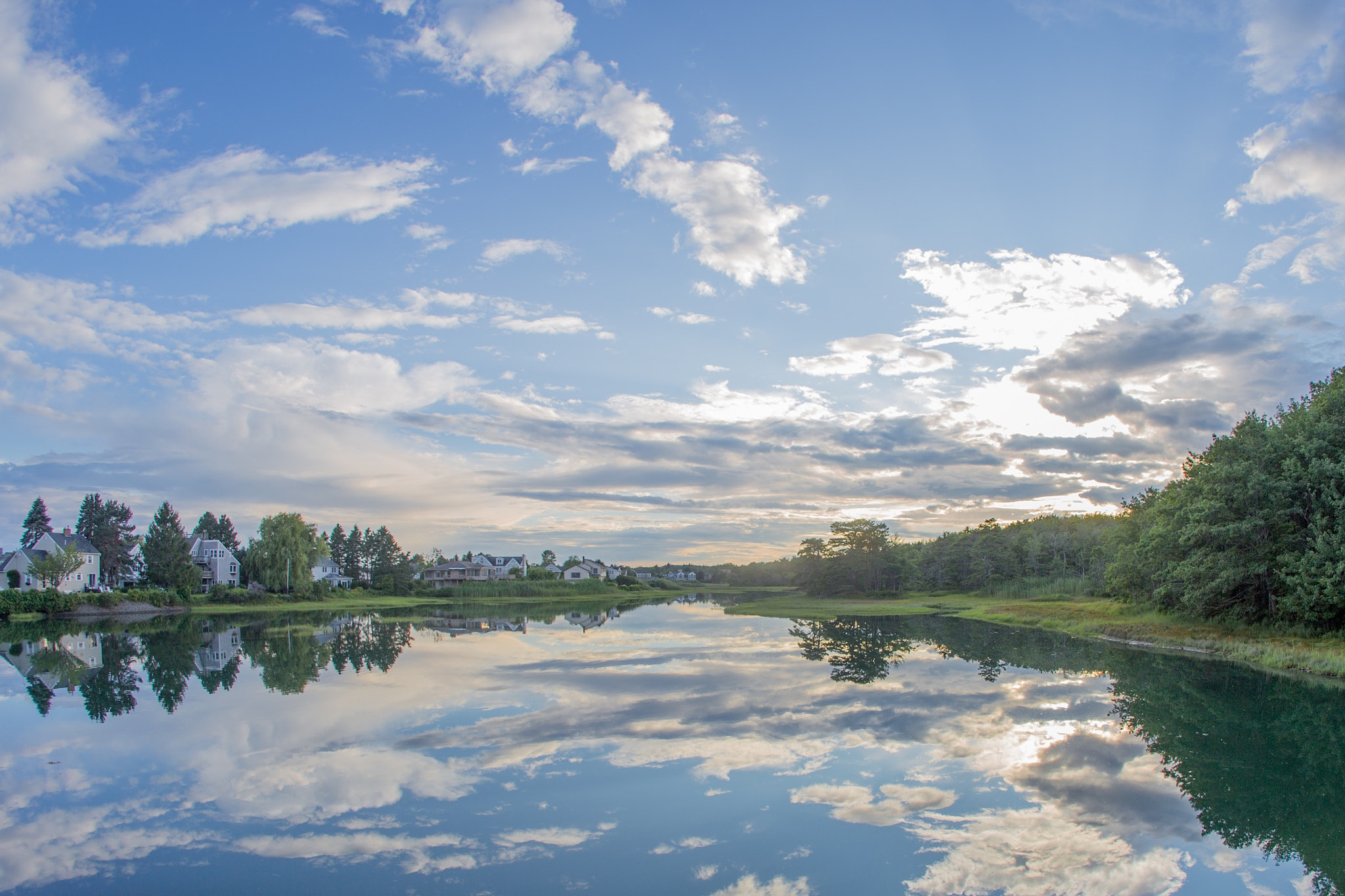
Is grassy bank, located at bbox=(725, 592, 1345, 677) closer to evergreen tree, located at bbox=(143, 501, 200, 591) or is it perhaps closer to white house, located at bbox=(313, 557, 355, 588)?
evergreen tree, located at bbox=(143, 501, 200, 591)

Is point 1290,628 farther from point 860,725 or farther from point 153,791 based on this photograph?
point 153,791

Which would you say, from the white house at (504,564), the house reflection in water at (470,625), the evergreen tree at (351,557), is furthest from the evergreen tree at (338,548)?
the house reflection in water at (470,625)

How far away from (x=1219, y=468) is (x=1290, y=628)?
7.47 metres

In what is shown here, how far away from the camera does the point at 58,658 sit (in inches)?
1275

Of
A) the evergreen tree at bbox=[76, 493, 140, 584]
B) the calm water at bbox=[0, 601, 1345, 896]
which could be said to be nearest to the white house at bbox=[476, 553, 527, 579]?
the evergreen tree at bbox=[76, 493, 140, 584]

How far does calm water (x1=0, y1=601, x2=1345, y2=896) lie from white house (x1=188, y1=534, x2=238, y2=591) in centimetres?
7239

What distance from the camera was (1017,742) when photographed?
51.8 feet

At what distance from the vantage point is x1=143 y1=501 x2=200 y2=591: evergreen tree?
70.6 meters

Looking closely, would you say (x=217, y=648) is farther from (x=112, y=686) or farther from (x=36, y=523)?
(x=36, y=523)

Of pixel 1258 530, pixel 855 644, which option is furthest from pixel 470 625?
pixel 1258 530

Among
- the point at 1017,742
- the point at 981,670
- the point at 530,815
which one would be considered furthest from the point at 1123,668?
the point at 530,815

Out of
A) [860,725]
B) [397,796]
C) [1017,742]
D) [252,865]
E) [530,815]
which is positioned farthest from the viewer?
[860,725]

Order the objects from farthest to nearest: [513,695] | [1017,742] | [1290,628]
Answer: [1290,628] < [513,695] < [1017,742]

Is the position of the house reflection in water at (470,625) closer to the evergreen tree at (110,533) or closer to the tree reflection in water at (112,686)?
the tree reflection in water at (112,686)
